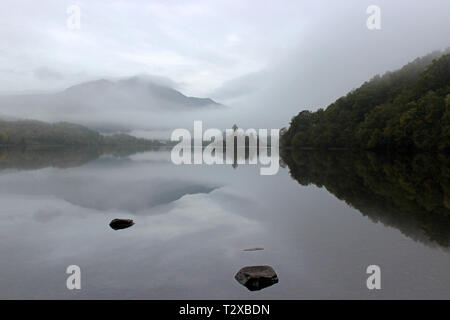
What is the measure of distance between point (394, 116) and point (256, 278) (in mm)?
96085

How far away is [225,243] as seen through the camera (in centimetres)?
1576

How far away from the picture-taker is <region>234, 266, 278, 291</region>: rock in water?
10625 mm

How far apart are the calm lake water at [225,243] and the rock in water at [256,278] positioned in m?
0.23

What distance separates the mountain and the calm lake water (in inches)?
2205

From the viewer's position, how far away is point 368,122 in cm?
9975

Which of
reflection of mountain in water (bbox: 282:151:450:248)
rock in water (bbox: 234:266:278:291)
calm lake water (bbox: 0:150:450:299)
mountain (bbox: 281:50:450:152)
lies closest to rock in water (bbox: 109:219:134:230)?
calm lake water (bbox: 0:150:450:299)

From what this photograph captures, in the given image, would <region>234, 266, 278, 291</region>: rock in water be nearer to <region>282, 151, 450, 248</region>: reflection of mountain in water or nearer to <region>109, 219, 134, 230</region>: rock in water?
<region>282, 151, 450, 248</region>: reflection of mountain in water

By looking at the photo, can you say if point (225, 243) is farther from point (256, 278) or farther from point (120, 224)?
point (120, 224)

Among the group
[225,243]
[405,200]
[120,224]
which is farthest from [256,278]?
[405,200]

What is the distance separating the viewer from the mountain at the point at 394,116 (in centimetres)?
7475
